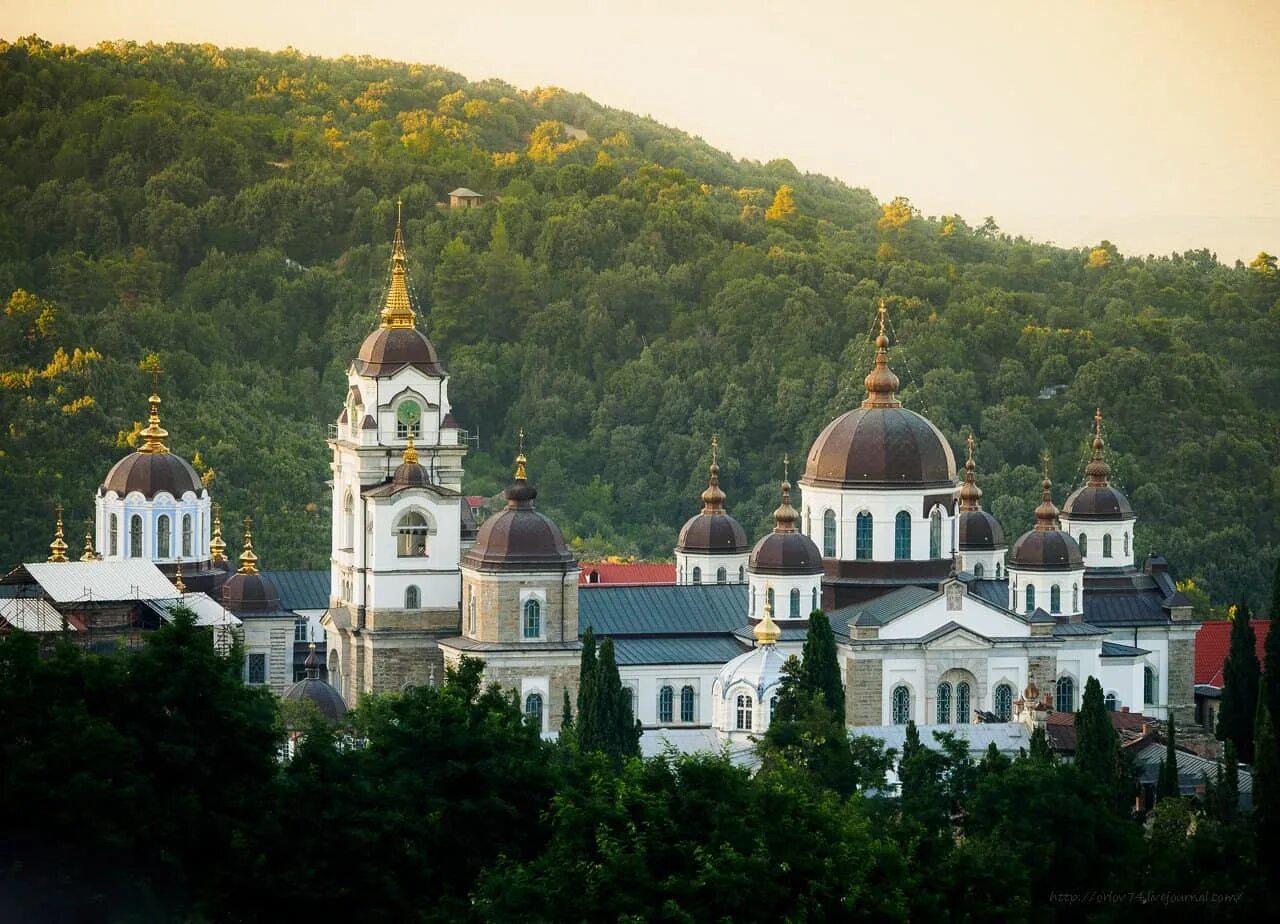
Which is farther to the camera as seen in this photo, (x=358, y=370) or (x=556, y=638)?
(x=358, y=370)

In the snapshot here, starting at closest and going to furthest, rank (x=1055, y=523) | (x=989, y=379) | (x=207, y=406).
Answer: (x=1055, y=523) < (x=207, y=406) < (x=989, y=379)

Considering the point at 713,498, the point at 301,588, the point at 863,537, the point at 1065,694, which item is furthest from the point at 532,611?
the point at 713,498

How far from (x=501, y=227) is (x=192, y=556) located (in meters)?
42.9

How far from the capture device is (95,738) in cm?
4281

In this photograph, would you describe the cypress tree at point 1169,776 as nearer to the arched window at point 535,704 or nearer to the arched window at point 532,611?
the arched window at point 535,704

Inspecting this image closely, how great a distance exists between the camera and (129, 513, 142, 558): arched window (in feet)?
241

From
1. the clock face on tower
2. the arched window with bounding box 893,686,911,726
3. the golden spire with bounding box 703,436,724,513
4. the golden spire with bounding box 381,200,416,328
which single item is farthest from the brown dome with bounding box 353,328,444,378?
the arched window with bounding box 893,686,911,726

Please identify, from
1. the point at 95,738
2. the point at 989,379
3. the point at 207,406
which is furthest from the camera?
the point at 989,379

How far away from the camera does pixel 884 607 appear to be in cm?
6750

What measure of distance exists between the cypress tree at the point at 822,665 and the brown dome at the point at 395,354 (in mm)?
12909

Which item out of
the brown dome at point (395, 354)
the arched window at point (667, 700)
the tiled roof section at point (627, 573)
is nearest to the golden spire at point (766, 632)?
the arched window at point (667, 700)

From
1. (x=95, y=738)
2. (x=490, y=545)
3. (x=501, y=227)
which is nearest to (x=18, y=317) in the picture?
(x=501, y=227)

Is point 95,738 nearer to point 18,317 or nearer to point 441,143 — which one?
point 18,317

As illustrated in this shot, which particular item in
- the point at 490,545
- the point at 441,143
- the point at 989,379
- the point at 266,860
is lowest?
the point at 266,860
